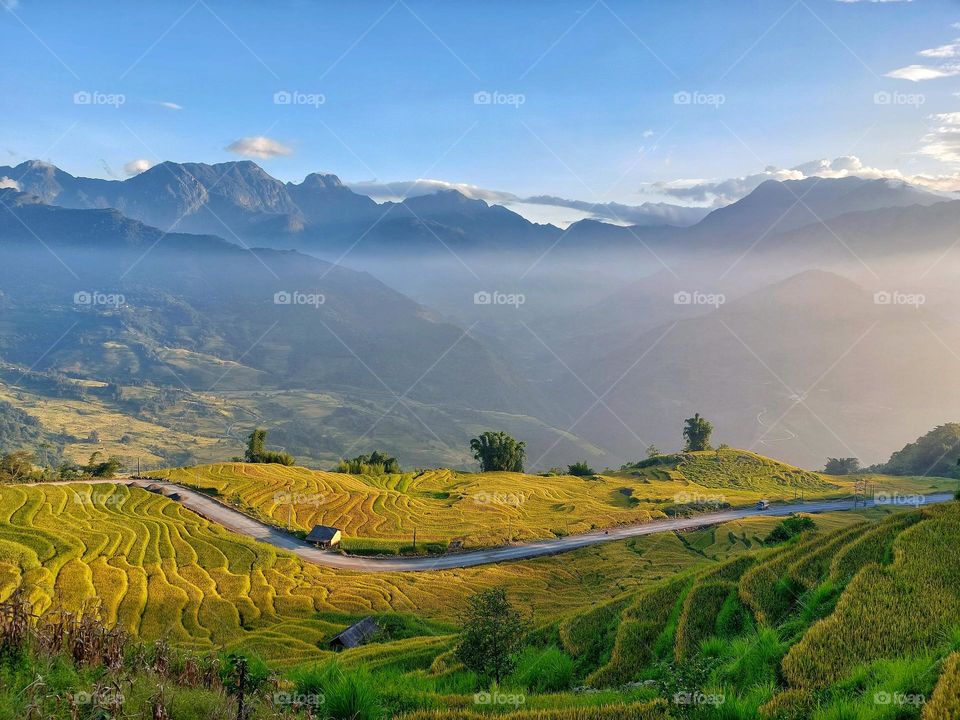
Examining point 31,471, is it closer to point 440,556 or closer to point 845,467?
point 440,556

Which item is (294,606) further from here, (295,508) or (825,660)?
(825,660)

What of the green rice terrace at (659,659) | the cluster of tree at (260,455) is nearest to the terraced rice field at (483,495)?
the cluster of tree at (260,455)

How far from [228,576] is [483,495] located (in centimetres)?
5690

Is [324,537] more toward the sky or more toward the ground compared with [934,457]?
more toward the ground

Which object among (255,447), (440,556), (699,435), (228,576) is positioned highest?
(699,435)

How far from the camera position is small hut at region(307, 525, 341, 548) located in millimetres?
73250

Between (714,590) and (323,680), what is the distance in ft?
40.6

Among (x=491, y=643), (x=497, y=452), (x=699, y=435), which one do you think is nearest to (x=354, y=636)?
(x=491, y=643)

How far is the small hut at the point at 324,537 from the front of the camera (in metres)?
73.2

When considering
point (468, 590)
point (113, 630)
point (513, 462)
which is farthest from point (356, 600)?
point (513, 462)

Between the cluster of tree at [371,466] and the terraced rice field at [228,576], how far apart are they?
52.5 meters

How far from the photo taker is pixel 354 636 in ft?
140

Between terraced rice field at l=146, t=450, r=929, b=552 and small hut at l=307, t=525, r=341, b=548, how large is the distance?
188 centimetres

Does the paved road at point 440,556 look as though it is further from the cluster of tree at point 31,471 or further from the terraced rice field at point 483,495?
the cluster of tree at point 31,471
